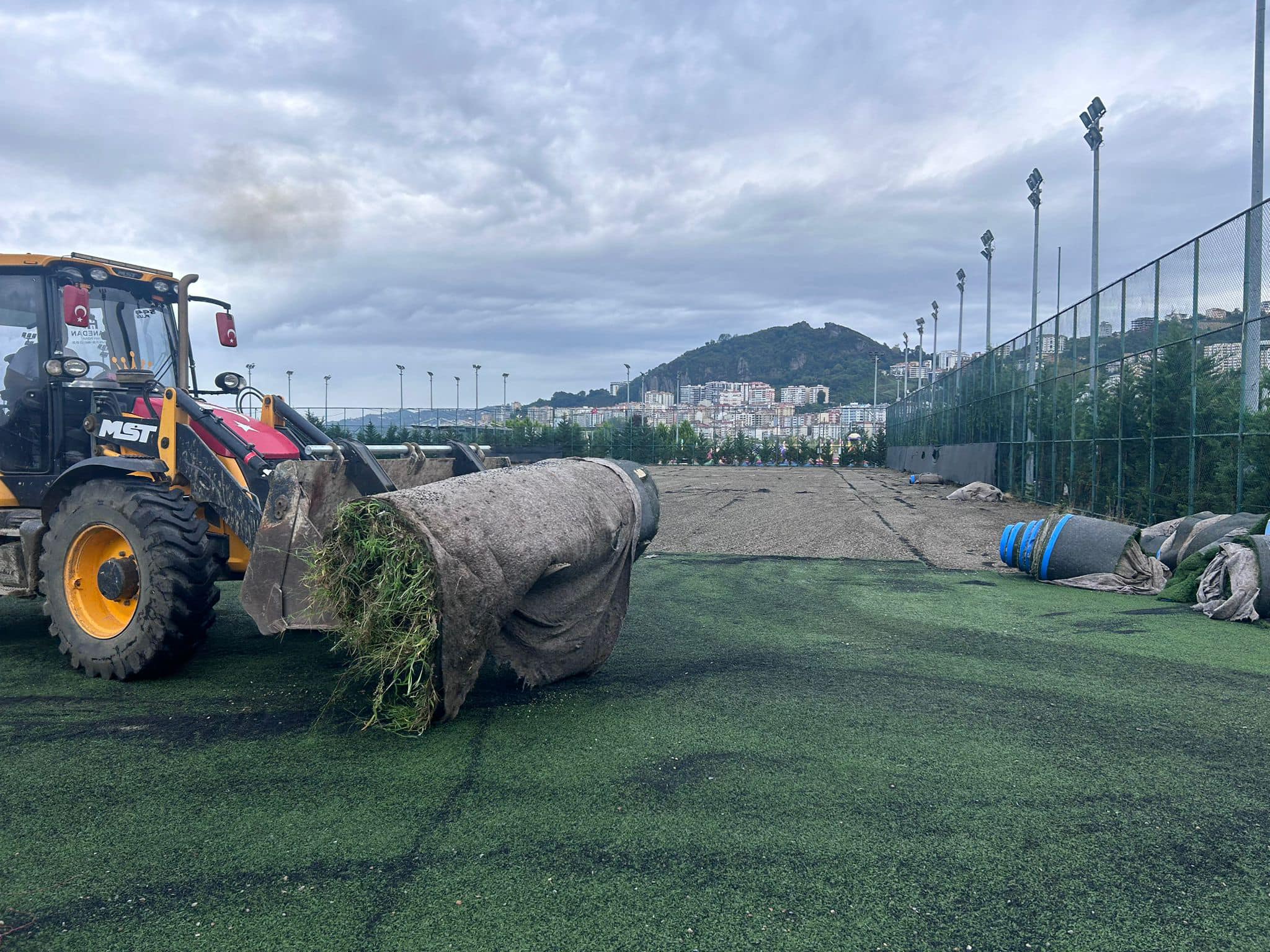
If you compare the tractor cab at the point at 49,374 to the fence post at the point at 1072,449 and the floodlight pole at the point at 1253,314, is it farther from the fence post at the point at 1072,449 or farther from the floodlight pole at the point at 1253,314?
the fence post at the point at 1072,449

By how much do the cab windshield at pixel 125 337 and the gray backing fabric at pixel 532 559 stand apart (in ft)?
11.4

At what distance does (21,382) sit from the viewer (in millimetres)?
6551

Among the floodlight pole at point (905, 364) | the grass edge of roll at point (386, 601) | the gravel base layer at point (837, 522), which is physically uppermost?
the floodlight pole at point (905, 364)

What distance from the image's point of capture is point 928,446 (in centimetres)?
3881

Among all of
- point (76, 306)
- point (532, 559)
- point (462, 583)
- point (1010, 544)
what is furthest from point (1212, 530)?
point (76, 306)

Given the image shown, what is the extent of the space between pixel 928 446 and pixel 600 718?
36.4 metres

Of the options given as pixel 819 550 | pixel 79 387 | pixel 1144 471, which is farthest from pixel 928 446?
pixel 79 387

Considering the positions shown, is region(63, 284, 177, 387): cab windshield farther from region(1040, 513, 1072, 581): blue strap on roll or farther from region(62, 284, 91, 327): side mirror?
region(1040, 513, 1072, 581): blue strap on roll

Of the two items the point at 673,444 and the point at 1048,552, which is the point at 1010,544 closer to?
the point at 1048,552

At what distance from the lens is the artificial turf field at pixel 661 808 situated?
2.87 m

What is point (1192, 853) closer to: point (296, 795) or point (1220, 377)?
point (296, 795)

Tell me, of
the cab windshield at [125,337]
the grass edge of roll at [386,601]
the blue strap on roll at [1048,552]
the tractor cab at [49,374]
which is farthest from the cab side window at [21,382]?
the blue strap on roll at [1048,552]

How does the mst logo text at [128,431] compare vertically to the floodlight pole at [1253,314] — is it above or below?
below

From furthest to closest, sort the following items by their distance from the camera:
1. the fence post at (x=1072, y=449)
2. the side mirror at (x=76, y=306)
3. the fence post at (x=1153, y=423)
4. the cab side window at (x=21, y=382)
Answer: the fence post at (x=1072, y=449) < the fence post at (x=1153, y=423) < the cab side window at (x=21, y=382) < the side mirror at (x=76, y=306)
